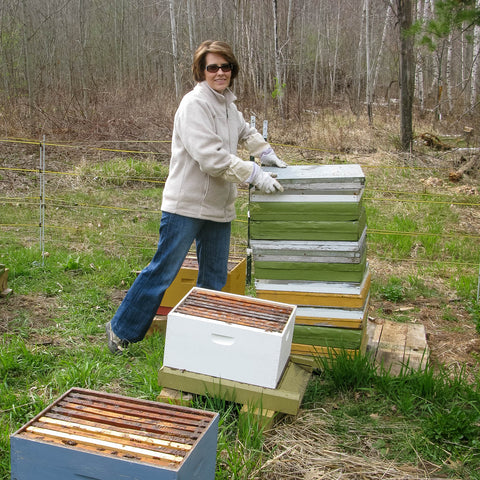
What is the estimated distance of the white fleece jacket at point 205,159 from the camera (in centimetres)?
303

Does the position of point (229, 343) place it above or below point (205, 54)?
below

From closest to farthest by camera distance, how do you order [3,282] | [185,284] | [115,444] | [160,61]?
[115,444] < [185,284] < [3,282] < [160,61]

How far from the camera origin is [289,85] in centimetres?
1725

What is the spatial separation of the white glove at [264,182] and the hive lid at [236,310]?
2.17 feet

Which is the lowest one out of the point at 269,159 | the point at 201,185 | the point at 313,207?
the point at 313,207

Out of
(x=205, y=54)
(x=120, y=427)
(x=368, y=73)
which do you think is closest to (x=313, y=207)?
(x=205, y=54)

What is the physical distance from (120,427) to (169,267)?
1455 mm

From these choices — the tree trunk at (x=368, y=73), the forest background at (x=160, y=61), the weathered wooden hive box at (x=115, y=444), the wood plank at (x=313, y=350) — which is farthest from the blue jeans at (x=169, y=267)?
the tree trunk at (x=368, y=73)

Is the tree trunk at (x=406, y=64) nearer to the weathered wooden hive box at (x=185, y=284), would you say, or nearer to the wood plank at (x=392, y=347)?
the wood plank at (x=392, y=347)

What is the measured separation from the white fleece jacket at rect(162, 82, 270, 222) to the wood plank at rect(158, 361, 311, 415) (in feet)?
3.28

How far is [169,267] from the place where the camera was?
332cm

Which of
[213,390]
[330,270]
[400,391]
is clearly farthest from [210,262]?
[400,391]

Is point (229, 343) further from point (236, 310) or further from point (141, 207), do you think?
point (141, 207)

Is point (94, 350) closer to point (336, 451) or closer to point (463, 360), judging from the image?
point (336, 451)
